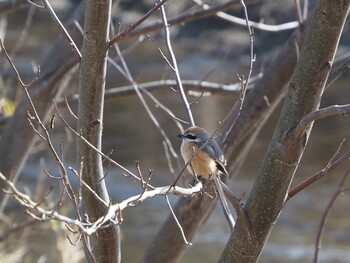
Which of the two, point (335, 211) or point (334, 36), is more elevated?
point (335, 211)

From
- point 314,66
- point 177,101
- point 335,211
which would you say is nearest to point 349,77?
point 177,101

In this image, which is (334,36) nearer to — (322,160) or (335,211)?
(335,211)

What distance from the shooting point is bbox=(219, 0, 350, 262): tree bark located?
2061 millimetres

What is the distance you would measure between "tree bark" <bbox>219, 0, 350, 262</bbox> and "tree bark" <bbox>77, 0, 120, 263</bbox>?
0.35m

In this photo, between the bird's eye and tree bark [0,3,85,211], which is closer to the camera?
the bird's eye

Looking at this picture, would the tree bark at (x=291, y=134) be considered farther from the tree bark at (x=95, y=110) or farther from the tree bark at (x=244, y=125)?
the tree bark at (x=244, y=125)

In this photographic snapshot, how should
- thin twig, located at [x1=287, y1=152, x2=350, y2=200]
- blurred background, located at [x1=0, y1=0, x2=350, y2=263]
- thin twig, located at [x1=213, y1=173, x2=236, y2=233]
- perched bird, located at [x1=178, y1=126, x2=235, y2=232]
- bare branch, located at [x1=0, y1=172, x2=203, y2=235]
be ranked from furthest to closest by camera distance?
1. blurred background, located at [x1=0, y1=0, x2=350, y2=263]
2. perched bird, located at [x1=178, y1=126, x2=235, y2=232]
3. thin twig, located at [x1=213, y1=173, x2=236, y2=233]
4. thin twig, located at [x1=287, y1=152, x2=350, y2=200]
5. bare branch, located at [x1=0, y1=172, x2=203, y2=235]

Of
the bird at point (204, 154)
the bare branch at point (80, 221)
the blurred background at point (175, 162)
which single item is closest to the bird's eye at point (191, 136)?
the bird at point (204, 154)

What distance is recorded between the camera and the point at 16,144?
12.4 ft

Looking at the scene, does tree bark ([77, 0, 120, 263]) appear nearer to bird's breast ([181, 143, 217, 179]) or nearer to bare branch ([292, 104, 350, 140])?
bare branch ([292, 104, 350, 140])

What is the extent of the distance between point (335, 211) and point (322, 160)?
5.51 feet

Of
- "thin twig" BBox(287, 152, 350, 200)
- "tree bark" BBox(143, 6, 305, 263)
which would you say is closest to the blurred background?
"tree bark" BBox(143, 6, 305, 263)

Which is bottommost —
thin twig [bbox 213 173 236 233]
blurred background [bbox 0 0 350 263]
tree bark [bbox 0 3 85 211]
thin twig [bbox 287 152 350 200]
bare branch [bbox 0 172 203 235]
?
bare branch [bbox 0 172 203 235]

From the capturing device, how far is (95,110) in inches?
82.7
